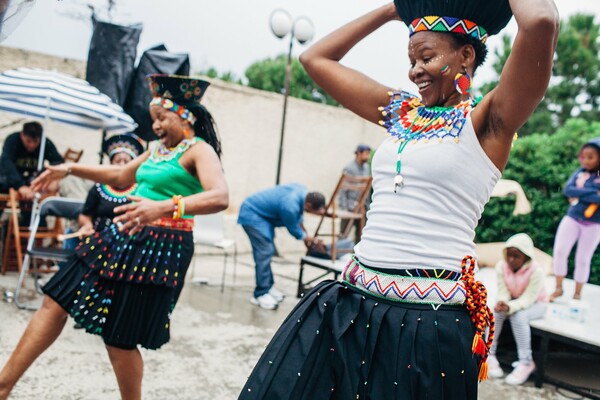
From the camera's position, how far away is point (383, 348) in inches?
59.1

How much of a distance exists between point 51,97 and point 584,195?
5.40 metres

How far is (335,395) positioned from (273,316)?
4.33 meters

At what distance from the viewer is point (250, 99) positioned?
10.5 m

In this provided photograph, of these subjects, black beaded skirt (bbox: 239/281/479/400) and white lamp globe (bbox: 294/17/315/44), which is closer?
black beaded skirt (bbox: 239/281/479/400)

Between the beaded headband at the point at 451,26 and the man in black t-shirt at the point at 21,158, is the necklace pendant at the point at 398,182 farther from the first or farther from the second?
the man in black t-shirt at the point at 21,158

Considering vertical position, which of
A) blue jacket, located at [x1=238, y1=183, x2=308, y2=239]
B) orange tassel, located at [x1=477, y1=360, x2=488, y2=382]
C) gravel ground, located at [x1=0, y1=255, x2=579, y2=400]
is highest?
orange tassel, located at [x1=477, y1=360, x2=488, y2=382]

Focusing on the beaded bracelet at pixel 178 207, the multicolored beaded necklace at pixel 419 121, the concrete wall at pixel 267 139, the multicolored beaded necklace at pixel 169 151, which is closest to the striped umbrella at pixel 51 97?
the concrete wall at pixel 267 139

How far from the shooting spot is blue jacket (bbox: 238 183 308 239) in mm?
6086

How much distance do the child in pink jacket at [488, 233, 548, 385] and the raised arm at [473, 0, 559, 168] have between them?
3528 mm

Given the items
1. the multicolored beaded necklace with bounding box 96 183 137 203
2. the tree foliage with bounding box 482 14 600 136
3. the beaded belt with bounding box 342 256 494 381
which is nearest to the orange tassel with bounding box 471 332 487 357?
the beaded belt with bounding box 342 256 494 381

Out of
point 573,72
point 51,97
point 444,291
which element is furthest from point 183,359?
point 573,72

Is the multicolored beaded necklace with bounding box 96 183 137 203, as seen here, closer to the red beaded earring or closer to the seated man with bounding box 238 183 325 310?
the seated man with bounding box 238 183 325 310

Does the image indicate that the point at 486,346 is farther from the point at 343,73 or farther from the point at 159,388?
the point at 159,388

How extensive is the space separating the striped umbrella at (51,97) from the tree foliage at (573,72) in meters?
16.4
